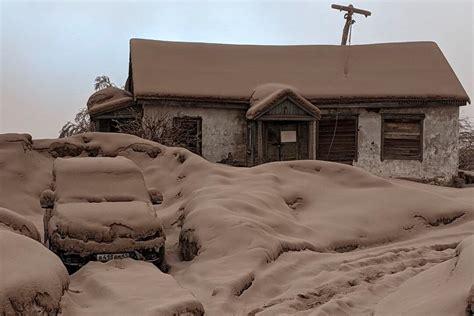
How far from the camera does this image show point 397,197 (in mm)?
10875

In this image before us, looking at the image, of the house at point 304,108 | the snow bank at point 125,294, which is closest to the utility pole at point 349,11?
the house at point 304,108

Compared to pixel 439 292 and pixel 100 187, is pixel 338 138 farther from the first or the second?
pixel 439 292

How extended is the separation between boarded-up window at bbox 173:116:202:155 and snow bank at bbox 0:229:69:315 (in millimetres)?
13023

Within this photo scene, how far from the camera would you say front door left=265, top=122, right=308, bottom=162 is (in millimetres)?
19453

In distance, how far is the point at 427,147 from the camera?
2038 centimetres

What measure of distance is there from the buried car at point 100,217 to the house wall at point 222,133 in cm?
1069

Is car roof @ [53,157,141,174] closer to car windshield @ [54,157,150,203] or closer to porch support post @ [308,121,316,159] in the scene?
car windshield @ [54,157,150,203]

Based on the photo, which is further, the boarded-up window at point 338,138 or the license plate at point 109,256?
the boarded-up window at point 338,138

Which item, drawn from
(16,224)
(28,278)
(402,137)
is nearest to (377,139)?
(402,137)

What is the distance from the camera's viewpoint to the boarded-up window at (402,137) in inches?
798

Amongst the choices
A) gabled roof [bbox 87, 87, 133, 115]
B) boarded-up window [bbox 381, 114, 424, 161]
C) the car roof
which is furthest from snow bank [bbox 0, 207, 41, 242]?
boarded-up window [bbox 381, 114, 424, 161]

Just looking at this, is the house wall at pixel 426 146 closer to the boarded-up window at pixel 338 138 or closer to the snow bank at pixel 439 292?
the boarded-up window at pixel 338 138

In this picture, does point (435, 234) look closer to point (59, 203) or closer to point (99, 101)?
point (59, 203)

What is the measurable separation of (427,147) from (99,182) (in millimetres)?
14766
